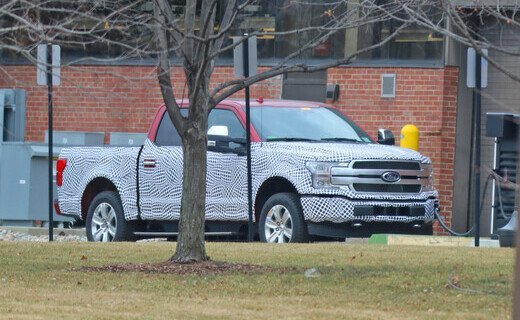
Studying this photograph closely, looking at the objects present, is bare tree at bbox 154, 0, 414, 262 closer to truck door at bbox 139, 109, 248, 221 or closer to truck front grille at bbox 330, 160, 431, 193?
truck front grille at bbox 330, 160, 431, 193

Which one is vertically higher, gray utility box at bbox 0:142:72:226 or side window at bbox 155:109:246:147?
side window at bbox 155:109:246:147

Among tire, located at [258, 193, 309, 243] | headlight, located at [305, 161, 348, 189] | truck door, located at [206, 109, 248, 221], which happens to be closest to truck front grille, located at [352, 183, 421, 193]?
headlight, located at [305, 161, 348, 189]

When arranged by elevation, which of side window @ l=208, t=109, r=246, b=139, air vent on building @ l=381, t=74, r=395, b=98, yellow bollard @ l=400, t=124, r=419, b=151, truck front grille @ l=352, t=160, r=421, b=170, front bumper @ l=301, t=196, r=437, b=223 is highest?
air vent on building @ l=381, t=74, r=395, b=98

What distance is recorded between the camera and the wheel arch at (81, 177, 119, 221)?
17.1m

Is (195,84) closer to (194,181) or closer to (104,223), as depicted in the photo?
(194,181)

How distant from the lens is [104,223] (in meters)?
16.9

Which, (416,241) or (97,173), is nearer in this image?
(416,241)

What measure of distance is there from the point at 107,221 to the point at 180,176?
52.8 inches

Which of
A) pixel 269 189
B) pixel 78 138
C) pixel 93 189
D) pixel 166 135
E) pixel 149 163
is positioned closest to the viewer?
pixel 269 189

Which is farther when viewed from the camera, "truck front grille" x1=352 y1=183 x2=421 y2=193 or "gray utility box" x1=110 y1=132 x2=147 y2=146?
"gray utility box" x1=110 y1=132 x2=147 y2=146

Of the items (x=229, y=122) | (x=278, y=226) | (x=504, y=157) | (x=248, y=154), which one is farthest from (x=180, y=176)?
(x=504, y=157)

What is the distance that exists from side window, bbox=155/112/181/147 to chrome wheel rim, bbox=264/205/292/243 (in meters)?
1.82

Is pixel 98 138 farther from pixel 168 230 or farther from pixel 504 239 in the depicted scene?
pixel 504 239

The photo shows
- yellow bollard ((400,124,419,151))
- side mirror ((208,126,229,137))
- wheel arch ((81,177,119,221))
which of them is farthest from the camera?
yellow bollard ((400,124,419,151))
